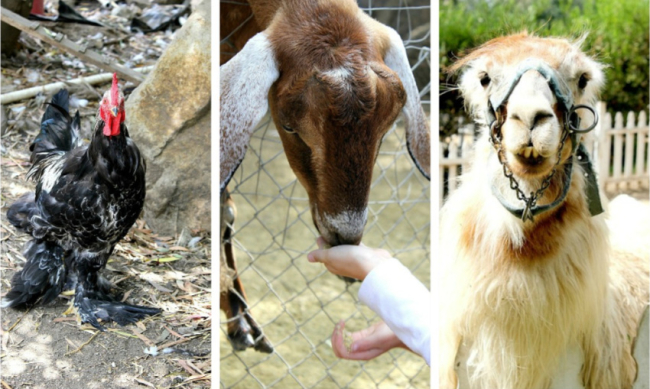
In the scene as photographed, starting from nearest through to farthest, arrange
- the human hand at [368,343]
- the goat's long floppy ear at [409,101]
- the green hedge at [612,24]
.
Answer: the goat's long floppy ear at [409,101] < the human hand at [368,343] < the green hedge at [612,24]

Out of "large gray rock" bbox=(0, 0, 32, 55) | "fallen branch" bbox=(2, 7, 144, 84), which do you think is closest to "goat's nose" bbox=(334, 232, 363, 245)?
"fallen branch" bbox=(2, 7, 144, 84)

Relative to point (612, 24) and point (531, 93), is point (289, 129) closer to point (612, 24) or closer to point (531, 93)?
point (531, 93)

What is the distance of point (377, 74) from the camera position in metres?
1.11

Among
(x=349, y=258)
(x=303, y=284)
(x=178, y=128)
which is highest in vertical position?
(x=178, y=128)

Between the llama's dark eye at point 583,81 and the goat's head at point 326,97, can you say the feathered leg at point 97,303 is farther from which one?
A: the llama's dark eye at point 583,81

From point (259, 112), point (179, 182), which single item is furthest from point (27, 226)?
point (259, 112)

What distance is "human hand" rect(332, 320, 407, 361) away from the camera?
153 centimetres

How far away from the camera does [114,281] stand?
6.69 feet

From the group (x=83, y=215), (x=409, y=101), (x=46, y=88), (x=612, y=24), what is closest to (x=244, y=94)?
(x=409, y=101)

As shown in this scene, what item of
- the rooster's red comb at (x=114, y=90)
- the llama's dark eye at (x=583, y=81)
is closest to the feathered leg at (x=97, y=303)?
the rooster's red comb at (x=114, y=90)

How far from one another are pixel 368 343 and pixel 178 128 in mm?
993

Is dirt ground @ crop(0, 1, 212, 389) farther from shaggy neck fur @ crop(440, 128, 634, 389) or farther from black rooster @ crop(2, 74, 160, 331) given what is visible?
shaggy neck fur @ crop(440, 128, 634, 389)

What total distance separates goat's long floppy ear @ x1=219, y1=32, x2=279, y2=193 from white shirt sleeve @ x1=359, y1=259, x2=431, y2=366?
0.40m

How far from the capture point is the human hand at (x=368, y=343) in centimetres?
153
